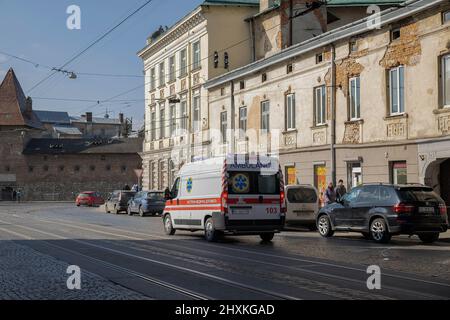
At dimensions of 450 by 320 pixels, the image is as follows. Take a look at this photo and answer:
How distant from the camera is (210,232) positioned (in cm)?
1900

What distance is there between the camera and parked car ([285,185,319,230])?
79.0 feet

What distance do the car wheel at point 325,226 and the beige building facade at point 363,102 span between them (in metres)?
4.39

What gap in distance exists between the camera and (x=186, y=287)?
10.1m

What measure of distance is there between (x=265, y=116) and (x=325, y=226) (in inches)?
539

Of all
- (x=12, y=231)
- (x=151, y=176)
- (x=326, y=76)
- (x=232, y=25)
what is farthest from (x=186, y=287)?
(x=151, y=176)

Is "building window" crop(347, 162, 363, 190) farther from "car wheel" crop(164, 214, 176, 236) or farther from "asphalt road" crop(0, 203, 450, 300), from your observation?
"car wheel" crop(164, 214, 176, 236)

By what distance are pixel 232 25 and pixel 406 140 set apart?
21.1 metres

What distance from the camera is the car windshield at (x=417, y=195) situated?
18.0 meters

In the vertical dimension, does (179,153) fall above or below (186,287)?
above

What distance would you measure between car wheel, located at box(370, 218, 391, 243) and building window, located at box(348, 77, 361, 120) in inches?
348

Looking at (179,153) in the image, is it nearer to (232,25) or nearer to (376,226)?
(232,25)

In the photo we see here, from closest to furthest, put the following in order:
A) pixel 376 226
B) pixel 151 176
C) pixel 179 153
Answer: pixel 376 226 → pixel 179 153 → pixel 151 176

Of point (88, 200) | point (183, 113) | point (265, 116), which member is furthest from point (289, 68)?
point (88, 200)
